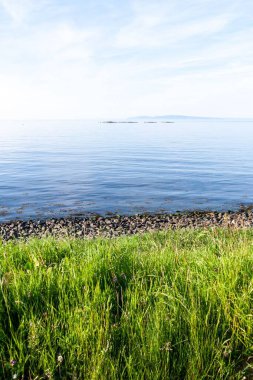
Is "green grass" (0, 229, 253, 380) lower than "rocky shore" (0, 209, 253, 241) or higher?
higher

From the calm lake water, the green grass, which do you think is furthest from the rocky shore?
the green grass

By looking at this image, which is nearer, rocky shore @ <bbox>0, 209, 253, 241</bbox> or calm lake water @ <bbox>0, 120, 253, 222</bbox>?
rocky shore @ <bbox>0, 209, 253, 241</bbox>

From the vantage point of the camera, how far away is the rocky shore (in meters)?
21.1

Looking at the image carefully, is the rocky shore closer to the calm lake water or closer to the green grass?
the calm lake water

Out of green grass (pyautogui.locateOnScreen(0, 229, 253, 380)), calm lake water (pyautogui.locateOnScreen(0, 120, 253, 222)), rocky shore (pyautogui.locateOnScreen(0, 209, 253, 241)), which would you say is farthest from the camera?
calm lake water (pyautogui.locateOnScreen(0, 120, 253, 222))

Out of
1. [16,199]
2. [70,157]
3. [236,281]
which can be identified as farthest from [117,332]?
[70,157]

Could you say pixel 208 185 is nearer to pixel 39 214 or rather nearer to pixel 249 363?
pixel 39 214

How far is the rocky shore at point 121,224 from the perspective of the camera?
2111cm

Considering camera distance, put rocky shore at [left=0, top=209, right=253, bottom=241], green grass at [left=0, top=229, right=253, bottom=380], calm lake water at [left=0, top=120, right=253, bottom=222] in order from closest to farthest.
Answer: green grass at [left=0, top=229, right=253, bottom=380], rocky shore at [left=0, top=209, right=253, bottom=241], calm lake water at [left=0, top=120, right=253, bottom=222]

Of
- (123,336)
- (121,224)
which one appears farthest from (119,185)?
(123,336)

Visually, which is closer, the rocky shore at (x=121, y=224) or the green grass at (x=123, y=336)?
the green grass at (x=123, y=336)

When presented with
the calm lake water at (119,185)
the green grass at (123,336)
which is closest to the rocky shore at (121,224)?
the calm lake water at (119,185)

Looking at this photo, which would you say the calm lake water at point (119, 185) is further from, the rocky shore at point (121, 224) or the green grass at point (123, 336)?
the green grass at point (123, 336)

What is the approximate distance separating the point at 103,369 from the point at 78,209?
2444cm
